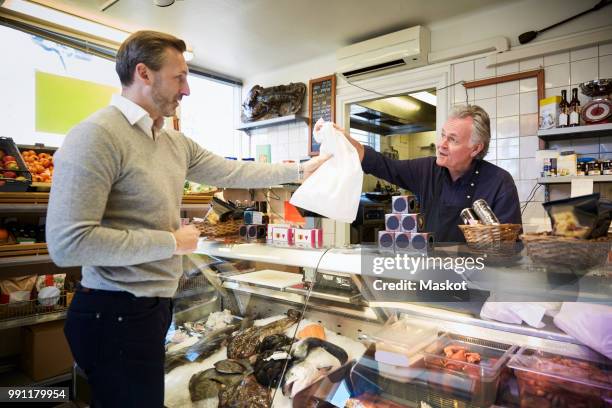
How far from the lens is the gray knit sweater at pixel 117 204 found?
1156 mm

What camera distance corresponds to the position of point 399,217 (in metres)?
1.40

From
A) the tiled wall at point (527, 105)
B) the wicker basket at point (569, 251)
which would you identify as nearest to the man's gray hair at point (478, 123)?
the wicker basket at point (569, 251)

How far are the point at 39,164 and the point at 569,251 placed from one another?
394 cm

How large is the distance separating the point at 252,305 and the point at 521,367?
1240 mm

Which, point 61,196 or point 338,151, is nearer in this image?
point 61,196

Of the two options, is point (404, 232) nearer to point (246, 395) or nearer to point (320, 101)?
point (246, 395)

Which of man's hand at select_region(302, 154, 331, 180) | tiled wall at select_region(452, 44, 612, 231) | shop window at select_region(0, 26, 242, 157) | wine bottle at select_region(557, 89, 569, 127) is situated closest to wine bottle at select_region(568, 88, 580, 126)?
wine bottle at select_region(557, 89, 569, 127)

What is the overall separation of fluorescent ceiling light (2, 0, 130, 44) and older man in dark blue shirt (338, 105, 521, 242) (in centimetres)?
215

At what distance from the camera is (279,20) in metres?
4.30

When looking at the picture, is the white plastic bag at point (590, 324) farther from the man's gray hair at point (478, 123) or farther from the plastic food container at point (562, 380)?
the man's gray hair at point (478, 123)

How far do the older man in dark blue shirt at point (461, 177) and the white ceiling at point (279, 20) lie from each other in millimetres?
2276

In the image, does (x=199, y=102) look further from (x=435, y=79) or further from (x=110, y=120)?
(x=110, y=120)

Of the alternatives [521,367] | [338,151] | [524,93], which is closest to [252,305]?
[338,151]

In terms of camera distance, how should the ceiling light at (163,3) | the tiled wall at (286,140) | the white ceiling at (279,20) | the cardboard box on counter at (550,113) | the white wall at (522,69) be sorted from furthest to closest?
the tiled wall at (286,140)
the white ceiling at (279,20)
the ceiling light at (163,3)
the white wall at (522,69)
the cardboard box on counter at (550,113)
